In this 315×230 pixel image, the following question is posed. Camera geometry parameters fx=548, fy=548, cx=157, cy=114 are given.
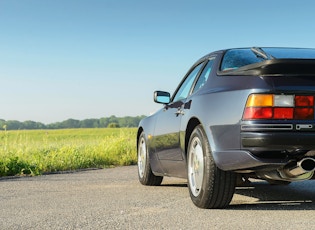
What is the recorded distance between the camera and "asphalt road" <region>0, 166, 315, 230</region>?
4.59m

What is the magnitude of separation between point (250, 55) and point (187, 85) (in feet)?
4.35

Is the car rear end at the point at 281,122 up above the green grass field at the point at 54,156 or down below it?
above

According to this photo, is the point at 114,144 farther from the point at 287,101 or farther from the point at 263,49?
the point at 287,101

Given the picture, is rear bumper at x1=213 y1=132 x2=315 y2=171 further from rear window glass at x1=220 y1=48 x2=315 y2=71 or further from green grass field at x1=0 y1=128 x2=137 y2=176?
green grass field at x1=0 y1=128 x2=137 y2=176

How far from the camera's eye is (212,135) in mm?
5082

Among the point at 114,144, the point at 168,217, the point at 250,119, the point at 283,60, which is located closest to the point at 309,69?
the point at 283,60

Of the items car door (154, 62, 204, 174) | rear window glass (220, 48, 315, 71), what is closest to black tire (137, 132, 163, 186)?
car door (154, 62, 204, 174)

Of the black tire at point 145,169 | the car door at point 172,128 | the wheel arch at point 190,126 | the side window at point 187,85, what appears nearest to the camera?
the wheel arch at point 190,126

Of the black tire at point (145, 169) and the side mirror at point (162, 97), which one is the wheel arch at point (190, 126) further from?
the black tire at point (145, 169)

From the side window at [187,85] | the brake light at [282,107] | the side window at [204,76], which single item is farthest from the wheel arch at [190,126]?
the brake light at [282,107]

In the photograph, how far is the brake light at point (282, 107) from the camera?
4590 mm

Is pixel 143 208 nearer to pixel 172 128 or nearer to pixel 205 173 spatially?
pixel 205 173

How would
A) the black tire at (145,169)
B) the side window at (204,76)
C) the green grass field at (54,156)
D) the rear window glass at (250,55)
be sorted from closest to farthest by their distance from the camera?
1. the rear window glass at (250,55)
2. the side window at (204,76)
3. the black tire at (145,169)
4. the green grass field at (54,156)

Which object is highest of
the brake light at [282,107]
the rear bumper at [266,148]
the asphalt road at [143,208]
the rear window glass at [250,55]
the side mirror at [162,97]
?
the rear window glass at [250,55]
